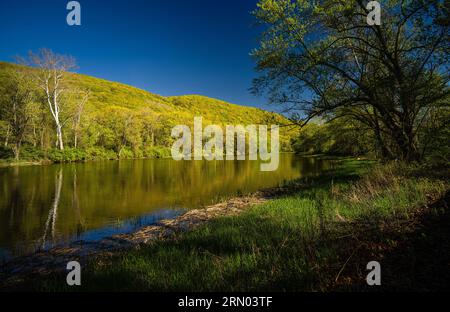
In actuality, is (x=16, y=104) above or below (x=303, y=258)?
above

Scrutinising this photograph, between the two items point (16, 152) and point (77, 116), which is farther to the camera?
point (77, 116)

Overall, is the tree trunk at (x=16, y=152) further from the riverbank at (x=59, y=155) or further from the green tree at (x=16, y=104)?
the riverbank at (x=59, y=155)

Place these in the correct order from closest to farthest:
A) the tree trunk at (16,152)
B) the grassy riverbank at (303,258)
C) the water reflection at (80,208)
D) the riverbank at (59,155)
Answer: the grassy riverbank at (303,258), the water reflection at (80,208), the riverbank at (59,155), the tree trunk at (16,152)

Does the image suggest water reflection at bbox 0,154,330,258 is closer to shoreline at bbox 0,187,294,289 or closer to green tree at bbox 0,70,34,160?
shoreline at bbox 0,187,294,289

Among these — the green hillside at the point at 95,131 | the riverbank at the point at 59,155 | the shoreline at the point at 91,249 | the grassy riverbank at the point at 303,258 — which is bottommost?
the shoreline at the point at 91,249

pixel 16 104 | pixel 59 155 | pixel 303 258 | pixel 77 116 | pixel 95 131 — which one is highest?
pixel 77 116

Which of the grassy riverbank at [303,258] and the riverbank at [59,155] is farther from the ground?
the riverbank at [59,155]

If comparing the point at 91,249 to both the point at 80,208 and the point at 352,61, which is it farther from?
the point at 352,61

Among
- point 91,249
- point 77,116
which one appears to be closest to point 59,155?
point 77,116

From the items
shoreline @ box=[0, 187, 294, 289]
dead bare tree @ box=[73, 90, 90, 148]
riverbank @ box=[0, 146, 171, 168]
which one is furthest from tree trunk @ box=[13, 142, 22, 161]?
shoreline @ box=[0, 187, 294, 289]

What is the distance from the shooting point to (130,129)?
7275 centimetres

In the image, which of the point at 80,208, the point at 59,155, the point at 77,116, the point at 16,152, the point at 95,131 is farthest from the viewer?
the point at 95,131

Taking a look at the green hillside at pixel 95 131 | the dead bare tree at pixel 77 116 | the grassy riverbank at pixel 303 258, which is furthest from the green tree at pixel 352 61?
the dead bare tree at pixel 77 116
